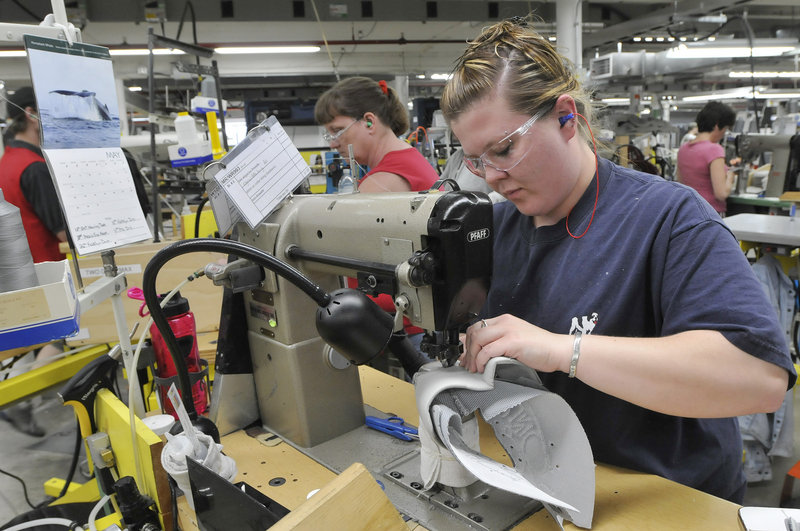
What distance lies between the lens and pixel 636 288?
34.0 inches

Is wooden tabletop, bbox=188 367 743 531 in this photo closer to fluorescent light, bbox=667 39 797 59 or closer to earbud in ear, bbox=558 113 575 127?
earbud in ear, bbox=558 113 575 127

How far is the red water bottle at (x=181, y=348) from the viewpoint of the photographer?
114 centimetres

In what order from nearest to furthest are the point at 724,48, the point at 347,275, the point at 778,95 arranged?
the point at 347,275 → the point at 724,48 → the point at 778,95

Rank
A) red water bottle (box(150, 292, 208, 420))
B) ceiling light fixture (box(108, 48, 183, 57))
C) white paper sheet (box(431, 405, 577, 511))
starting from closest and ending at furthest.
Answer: white paper sheet (box(431, 405, 577, 511)) → red water bottle (box(150, 292, 208, 420)) → ceiling light fixture (box(108, 48, 183, 57))

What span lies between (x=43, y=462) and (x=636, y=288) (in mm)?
2757

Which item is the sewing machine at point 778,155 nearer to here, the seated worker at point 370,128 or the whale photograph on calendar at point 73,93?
the seated worker at point 370,128

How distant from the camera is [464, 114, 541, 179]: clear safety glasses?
0.86 meters

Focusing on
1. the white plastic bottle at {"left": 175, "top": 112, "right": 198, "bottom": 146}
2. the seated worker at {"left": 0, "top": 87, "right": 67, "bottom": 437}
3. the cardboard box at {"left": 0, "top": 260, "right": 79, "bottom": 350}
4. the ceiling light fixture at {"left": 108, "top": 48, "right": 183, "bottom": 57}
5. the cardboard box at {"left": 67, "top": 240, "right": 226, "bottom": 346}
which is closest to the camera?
the cardboard box at {"left": 0, "top": 260, "right": 79, "bottom": 350}

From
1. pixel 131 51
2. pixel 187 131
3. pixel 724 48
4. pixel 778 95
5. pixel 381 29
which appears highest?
pixel 381 29

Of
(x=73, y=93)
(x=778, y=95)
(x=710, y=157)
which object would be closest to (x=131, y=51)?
(x=710, y=157)

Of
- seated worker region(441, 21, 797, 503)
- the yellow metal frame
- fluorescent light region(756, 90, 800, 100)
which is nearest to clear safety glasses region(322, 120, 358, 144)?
seated worker region(441, 21, 797, 503)

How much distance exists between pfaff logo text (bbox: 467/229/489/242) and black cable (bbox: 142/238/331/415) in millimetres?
211

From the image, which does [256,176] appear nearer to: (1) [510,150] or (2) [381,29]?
(1) [510,150]

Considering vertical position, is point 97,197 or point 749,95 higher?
point 749,95
